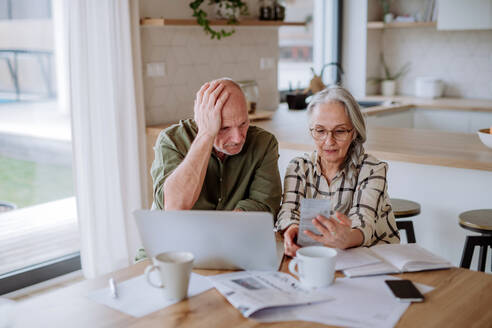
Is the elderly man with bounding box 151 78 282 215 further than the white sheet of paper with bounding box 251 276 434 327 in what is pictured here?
Yes

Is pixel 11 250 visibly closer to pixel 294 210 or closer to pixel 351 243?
pixel 294 210

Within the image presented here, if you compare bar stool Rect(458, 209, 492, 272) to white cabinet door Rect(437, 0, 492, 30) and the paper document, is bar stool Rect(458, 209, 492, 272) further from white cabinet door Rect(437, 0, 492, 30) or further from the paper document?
white cabinet door Rect(437, 0, 492, 30)

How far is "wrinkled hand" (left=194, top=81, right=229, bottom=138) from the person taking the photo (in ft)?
6.05

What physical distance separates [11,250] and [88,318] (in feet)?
7.51

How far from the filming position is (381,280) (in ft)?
4.72

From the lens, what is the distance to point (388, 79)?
552 cm

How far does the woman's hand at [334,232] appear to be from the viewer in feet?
5.18

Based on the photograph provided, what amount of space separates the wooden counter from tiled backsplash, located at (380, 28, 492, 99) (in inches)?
78.2

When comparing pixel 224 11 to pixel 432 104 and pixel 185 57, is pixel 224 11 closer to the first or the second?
pixel 185 57

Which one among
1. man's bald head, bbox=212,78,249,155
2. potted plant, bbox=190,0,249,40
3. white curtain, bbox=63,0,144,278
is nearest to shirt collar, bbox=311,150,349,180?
man's bald head, bbox=212,78,249,155

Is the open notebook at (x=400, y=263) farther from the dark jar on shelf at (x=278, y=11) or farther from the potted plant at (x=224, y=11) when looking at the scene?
the dark jar on shelf at (x=278, y=11)

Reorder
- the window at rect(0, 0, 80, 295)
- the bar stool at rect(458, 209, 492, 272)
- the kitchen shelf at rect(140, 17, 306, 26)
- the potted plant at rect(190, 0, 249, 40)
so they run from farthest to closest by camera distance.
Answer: the potted plant at rect(190, 0, 249, 40)
the kitchen shelf at rect(140, 17, 306, 26)
the window at rect(0, 0, 80, 295)
the bar stool at rect(458, 209, 492, 272)

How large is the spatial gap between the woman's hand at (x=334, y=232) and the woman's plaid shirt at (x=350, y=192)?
181 millimetres

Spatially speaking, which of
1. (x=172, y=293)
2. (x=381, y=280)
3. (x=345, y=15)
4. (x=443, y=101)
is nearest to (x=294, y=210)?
(x=381, y=280)
